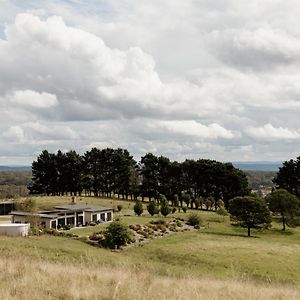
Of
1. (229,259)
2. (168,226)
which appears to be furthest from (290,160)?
(229,259)

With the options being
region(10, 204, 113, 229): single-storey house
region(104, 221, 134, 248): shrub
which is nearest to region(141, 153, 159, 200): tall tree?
region(10, 204, 113, 229): single-storey house

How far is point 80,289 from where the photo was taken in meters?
8.75

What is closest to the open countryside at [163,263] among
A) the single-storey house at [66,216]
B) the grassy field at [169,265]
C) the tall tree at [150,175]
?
the grassy field at [169,265]

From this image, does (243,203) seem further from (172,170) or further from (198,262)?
(172,170)

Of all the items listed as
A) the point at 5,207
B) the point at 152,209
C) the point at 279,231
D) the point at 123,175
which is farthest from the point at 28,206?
the point at 123,175

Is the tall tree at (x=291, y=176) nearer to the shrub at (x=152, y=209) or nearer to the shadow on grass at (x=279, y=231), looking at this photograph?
the shadow on grass at (x=279, y=231)

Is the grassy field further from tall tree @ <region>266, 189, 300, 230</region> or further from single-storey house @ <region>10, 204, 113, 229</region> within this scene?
single-storey house @ <region>10, 204, 113, 229</region>

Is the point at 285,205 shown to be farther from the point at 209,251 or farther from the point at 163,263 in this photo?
the point at 163,263

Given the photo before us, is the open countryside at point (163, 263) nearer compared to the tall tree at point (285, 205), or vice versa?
the open countryside at point (163, 263)

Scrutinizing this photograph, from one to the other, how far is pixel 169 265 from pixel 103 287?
24.8m

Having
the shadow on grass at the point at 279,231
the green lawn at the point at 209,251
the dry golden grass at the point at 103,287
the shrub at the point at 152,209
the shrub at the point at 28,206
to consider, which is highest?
the dry golden grass at the point at 103,287

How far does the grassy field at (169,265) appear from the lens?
9.11 m

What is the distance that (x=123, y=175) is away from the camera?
409 ft

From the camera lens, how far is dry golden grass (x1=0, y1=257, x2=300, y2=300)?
8.45 meters
